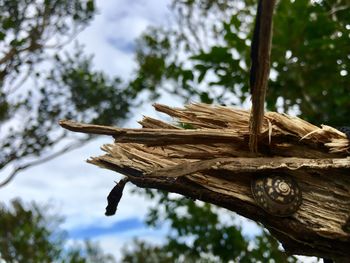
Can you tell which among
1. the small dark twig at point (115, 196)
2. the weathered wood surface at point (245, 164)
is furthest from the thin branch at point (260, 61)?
the small dark twig at point (115, 196)

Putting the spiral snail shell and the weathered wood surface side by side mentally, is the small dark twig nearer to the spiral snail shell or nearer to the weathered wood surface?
the weathered wood surface

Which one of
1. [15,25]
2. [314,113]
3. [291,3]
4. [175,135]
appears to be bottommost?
[175,135]

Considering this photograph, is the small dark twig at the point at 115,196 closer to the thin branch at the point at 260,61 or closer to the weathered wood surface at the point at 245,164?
the weathered wood surface at the point at 245,164

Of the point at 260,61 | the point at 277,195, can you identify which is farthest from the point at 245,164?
the point at 260,61

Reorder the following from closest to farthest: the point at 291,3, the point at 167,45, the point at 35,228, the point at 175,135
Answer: the point at 175,135 < the point at 291,3 < the point at 167,45 < the point at 35,228

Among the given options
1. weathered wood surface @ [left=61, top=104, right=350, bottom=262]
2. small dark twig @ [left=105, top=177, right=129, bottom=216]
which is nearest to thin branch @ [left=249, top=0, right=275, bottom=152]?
weathered wood surface @ [left=61, top=104, right=350, bottom=262]

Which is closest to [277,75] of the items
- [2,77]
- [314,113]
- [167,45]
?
[314,113]

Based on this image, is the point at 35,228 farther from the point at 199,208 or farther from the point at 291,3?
the point at 291,3

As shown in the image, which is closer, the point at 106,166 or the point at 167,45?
the point at 106,166
